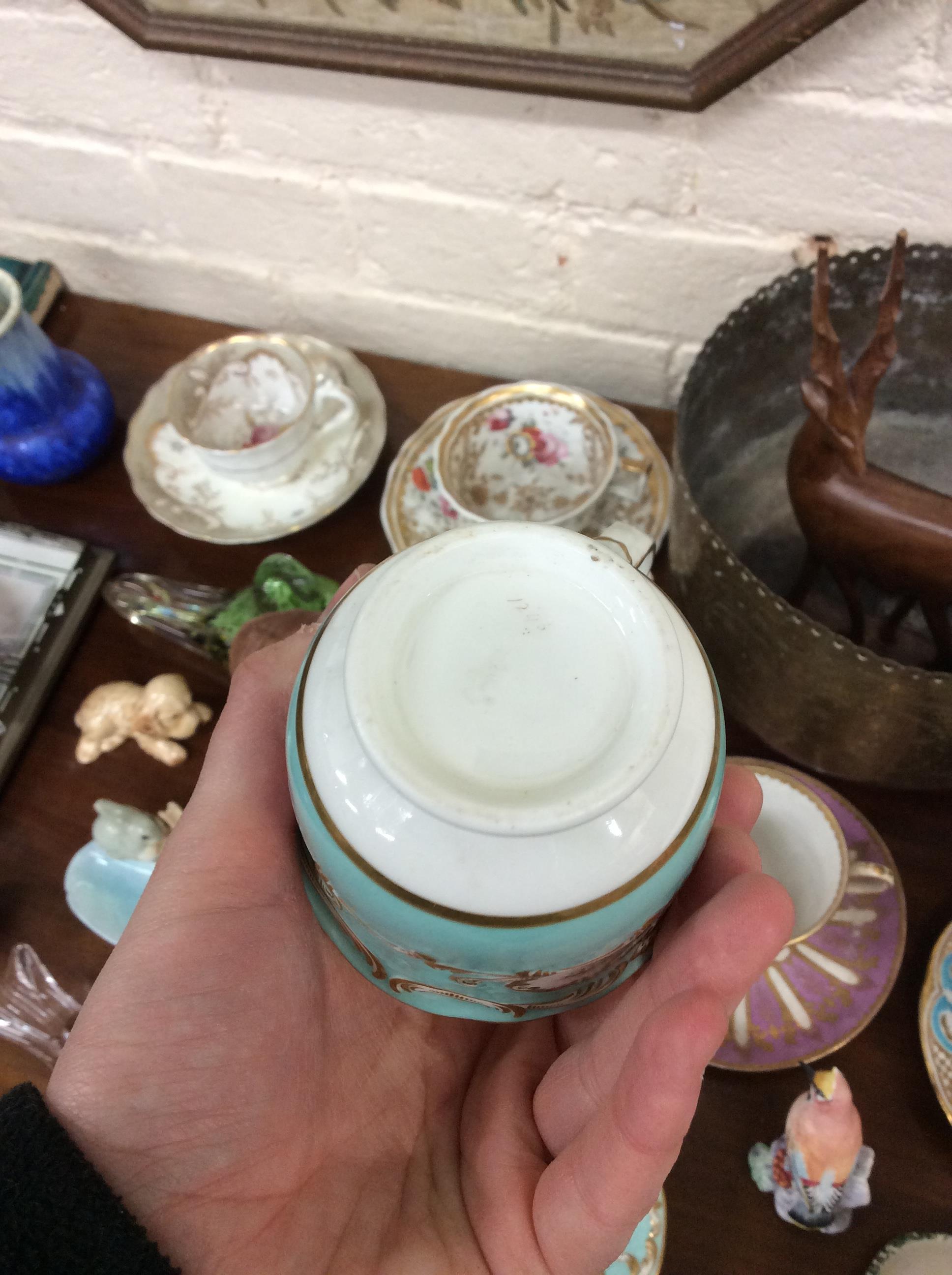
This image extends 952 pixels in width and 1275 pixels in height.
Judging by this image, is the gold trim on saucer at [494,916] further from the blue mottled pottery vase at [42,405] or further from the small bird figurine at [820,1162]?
the blue mottled pottery vase at [42,405]

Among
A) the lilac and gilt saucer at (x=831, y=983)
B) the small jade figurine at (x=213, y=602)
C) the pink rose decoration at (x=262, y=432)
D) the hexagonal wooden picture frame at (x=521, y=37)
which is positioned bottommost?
the lilac and gilt saucer at (x=831, y=983)

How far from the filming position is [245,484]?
2.60 feet

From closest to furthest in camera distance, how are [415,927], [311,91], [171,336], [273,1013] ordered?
1. [415,927]
2. [273,1013]
3. [311,91]
4. [171,336]

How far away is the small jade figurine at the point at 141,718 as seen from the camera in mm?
678

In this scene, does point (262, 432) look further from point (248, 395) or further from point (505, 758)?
point (505, 758)

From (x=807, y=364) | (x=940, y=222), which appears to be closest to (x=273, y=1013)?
(x=807, y=364)

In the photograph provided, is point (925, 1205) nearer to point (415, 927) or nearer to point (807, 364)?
point (415, 927)

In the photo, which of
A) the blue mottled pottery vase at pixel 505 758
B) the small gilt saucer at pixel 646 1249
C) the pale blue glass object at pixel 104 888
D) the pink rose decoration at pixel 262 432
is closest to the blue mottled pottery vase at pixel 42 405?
the pink rose decoration at pixel 262 432

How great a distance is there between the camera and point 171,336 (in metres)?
0.93

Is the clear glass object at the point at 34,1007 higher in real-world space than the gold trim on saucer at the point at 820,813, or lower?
lower

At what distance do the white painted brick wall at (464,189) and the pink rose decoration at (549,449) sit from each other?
107 mm

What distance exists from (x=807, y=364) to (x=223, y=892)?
1.74 ft

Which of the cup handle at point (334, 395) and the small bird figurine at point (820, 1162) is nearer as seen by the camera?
the small bird figurine at point (820, 1162)

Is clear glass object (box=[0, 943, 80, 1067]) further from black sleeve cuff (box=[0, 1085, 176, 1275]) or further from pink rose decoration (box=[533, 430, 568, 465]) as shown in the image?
pink rose decoration (box=[533, 430, 568, 465])
